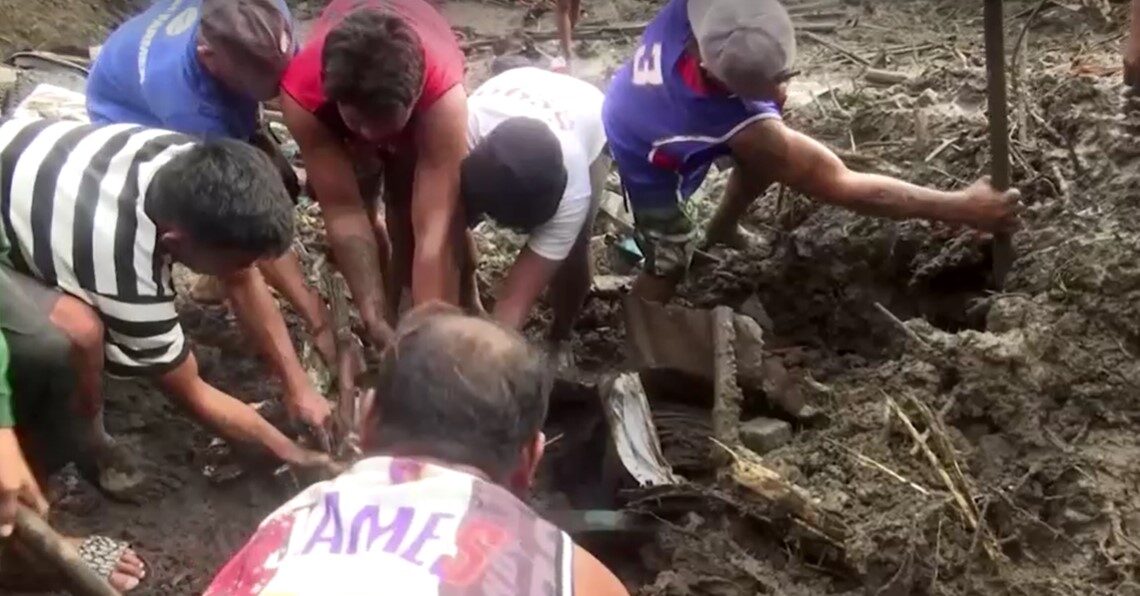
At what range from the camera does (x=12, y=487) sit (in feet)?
7.79

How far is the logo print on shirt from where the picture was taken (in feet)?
10.9

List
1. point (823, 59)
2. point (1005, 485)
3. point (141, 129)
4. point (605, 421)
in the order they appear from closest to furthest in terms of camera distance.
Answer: point (1005, 485) → point (141, 129) → point (605, 421) → point (823, 59)

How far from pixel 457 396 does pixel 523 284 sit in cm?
153

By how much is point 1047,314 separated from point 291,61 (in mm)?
2074

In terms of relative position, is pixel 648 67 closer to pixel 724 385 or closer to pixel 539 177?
pixel 539 177

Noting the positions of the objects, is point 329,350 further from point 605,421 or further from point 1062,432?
point 1062,432

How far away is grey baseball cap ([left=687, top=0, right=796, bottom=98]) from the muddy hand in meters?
0.58

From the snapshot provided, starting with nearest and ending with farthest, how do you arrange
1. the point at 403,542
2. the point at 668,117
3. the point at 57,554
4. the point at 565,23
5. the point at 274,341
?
the point at 403,542 < the point at 57,554 < the point at 274,341 < the point at 668,117 < the point at 565,23

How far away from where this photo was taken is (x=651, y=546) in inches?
120

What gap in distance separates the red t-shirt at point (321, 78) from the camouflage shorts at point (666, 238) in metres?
0.76

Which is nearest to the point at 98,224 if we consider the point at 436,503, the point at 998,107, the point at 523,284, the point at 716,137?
the point at 523,284

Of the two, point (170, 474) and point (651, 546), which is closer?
point (651, 546)

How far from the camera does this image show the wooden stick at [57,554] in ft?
7.68

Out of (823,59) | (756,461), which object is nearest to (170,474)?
(756,461)
